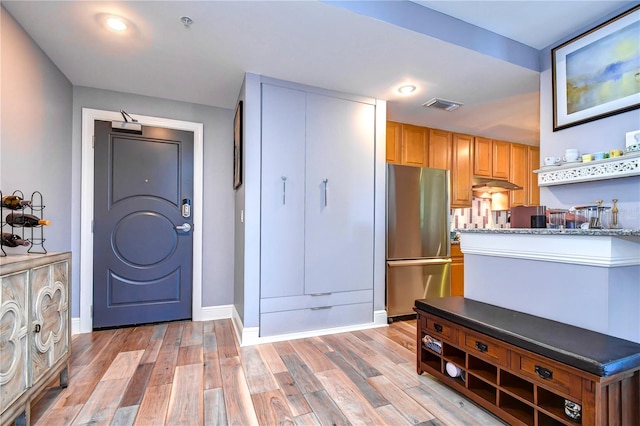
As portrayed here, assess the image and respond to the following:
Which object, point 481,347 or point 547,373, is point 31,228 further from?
point 547,373

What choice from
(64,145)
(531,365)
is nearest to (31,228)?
(64,145)

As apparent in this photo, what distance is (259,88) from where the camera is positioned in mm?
2516

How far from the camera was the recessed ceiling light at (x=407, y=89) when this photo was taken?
275 cm

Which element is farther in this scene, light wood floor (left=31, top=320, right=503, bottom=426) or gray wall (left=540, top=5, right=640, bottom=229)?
gray wall (left=540, top=5, right=640, bottom=229)

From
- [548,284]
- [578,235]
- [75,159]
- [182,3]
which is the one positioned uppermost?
[182,3]

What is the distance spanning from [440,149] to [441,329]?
2861mm

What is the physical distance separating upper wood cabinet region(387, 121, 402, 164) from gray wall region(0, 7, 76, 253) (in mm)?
3252

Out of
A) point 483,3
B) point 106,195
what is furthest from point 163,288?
point 483,3

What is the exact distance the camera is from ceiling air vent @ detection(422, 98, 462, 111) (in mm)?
3069

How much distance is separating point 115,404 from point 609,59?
3663 mm

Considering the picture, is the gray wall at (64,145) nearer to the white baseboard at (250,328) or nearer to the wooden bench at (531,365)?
the white baseboard at (250,328)

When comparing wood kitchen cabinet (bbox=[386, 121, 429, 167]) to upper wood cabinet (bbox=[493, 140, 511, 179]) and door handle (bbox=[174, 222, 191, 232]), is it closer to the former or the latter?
upper wood cabinet (bbox=[493, 140, 511, 179])

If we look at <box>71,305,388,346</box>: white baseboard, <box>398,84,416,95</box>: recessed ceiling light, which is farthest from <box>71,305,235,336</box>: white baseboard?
<box>398,84,416,95</box>: recessed ceiling light

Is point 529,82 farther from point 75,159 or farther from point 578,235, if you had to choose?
point 75,159
